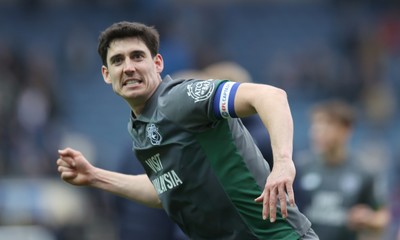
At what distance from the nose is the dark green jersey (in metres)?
0.21

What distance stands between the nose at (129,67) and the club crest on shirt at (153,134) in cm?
30

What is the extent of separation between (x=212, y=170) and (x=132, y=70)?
2.23 feet

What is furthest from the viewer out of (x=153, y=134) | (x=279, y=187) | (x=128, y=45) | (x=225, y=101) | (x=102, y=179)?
(x=102, y=179)

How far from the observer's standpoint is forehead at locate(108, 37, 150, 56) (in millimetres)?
5301

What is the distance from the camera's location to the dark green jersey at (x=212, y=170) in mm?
5051

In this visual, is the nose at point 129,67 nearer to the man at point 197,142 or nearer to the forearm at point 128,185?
the man at point 197,142

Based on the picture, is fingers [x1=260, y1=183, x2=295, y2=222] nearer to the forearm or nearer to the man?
the man

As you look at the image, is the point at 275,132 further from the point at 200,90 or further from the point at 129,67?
the point at 129,67

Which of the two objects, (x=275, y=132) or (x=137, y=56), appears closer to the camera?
(x=275, y=132)

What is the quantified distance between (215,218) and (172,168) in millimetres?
338

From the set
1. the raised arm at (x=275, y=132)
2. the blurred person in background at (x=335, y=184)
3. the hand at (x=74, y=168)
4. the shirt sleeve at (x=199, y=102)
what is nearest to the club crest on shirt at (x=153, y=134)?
the shirt sleeve at (x=199, y=102)

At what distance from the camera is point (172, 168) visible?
518 centimetres

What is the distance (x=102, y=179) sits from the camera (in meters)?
5.86

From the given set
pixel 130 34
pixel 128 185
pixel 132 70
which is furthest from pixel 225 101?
pixel 128 185
